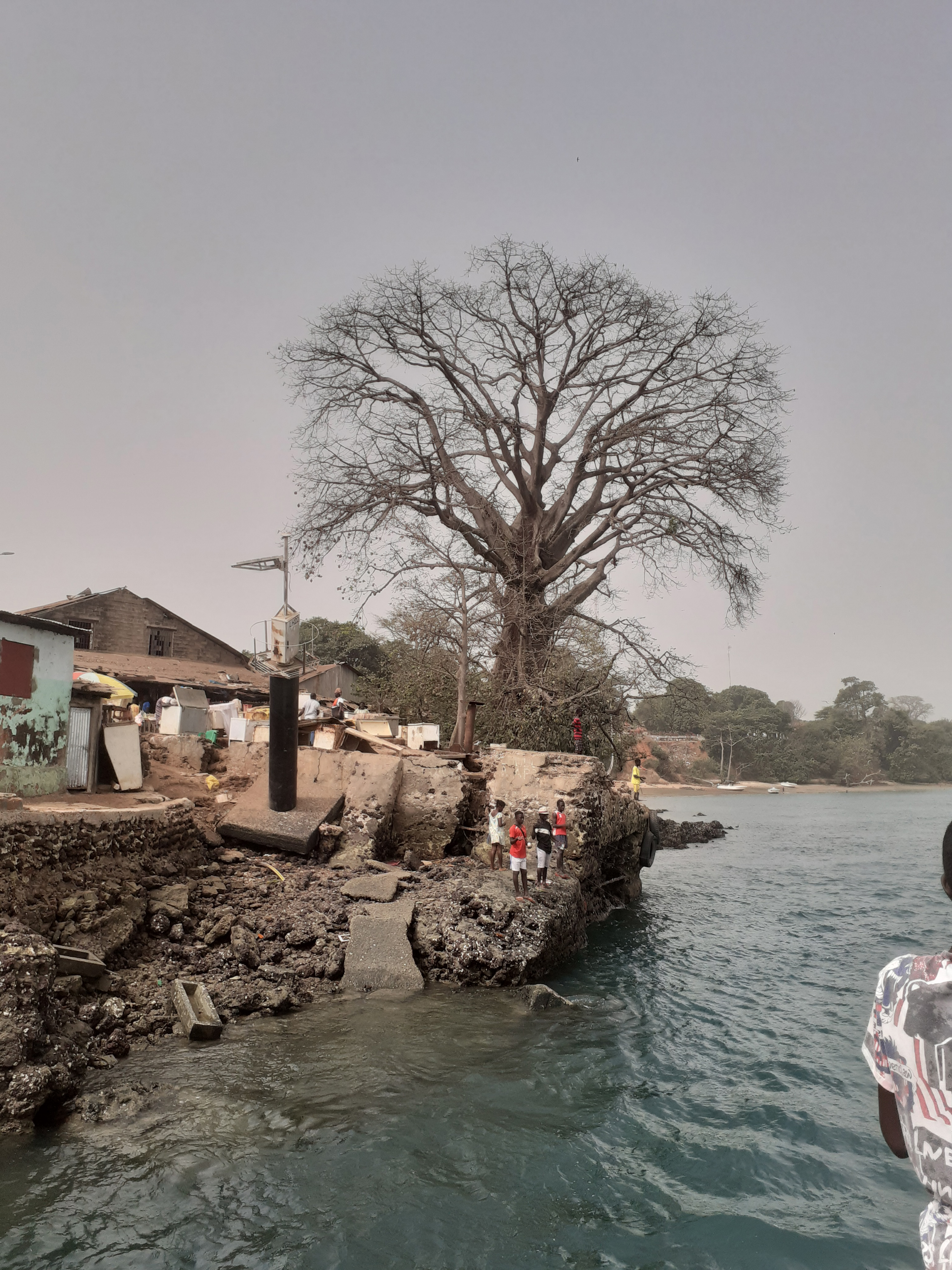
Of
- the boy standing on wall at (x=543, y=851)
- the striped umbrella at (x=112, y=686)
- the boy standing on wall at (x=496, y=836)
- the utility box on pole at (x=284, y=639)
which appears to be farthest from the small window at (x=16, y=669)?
the boy standing on wall at (x=543, y=851)

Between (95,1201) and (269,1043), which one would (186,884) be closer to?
(269,1043)

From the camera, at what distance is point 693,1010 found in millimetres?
12531

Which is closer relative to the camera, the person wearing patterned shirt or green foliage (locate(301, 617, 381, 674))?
the person wearing patterned shirt

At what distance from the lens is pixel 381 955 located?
1202cm

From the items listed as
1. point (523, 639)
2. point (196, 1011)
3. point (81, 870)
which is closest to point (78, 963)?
point (196, 1011)

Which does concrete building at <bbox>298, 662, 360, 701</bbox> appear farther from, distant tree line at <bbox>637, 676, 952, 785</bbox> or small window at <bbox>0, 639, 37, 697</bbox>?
distant tree line at <bbox>637, 676, 952, 785</bbox>

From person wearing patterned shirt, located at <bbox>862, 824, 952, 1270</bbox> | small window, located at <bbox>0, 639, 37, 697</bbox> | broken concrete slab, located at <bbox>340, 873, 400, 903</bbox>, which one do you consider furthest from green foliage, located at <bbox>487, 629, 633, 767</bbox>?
person wearing patterned shirt, located at <bbox>862, 824, 952, 1270</bbox>

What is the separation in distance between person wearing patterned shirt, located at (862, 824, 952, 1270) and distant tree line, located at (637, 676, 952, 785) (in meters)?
85.5

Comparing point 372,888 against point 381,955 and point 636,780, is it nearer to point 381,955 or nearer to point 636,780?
point 381,955

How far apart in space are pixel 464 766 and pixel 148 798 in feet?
23.2

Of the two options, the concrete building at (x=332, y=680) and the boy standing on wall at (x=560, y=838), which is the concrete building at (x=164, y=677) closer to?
the concrete building at (x=332, y=680)

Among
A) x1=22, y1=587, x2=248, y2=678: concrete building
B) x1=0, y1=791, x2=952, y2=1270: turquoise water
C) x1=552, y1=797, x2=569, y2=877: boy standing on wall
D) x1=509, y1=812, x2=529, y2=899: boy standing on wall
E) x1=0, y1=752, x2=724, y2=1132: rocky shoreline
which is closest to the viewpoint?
x1=0, y1=791, x2=952, y2=1270: turquoise water

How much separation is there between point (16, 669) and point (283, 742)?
4544 mm

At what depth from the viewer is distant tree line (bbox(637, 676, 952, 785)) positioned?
94562 millimetres
